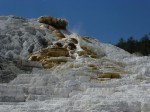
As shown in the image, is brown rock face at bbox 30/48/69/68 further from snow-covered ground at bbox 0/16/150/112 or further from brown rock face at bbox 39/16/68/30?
brown rock face at bbox 39/16/68/30

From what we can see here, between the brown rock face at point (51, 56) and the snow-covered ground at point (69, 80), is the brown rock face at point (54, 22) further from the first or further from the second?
the brown rock face at point (51, 56)

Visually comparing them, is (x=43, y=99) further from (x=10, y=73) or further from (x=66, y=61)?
(x=66, y=61)

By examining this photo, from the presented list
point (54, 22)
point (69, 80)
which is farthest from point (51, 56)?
point (69, 80)

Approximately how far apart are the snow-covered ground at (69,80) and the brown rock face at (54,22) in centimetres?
97

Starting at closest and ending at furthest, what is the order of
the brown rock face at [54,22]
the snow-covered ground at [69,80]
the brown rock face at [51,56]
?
the snow-covered ground at [69,80] → the brown rock face at [51,56] → the brown rock face at [54,22]

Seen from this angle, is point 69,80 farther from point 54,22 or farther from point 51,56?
point 54,22

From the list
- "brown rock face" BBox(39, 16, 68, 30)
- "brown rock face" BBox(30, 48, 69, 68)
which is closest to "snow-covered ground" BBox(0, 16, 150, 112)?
"brown rock face" BBox(30, 48, 69, 68)

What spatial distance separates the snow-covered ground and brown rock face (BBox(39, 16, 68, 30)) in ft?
3.19

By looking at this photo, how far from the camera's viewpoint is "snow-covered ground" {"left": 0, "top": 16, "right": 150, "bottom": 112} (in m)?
11.9

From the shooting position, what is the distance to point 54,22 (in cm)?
2894

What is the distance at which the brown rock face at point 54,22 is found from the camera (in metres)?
28.8

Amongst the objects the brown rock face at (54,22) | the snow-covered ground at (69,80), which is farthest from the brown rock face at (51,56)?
the brown rock face at (54,22)

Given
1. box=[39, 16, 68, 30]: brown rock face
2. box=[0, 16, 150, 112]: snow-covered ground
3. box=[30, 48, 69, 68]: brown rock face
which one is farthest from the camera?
box=[39, 16, 68, 30]: brown rock face

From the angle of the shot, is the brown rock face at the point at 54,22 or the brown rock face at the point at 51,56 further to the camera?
the brown rock face at the point at 54,22
